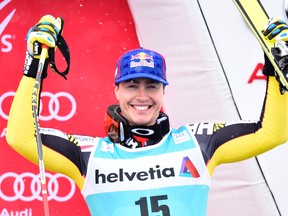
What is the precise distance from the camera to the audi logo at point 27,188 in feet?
10.3

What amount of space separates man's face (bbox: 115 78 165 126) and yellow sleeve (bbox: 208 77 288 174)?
0.27 metres

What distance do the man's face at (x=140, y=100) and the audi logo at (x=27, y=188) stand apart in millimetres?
1175

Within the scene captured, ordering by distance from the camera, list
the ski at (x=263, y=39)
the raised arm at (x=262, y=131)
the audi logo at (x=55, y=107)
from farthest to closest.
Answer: the audi logo at (x=55, y=107)
the raised arm at (x=262, y=131)
the ski at (x=263, y=39)

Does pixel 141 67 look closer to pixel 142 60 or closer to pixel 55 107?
pixel 142 60

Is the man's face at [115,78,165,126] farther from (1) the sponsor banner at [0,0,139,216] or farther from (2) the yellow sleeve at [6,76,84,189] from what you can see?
(1) the sponsor banner at [0,0,139,216]

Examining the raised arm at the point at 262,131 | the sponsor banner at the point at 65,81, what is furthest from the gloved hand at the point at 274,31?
the sponsor banner at the point at 65,81

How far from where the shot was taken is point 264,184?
2844mm

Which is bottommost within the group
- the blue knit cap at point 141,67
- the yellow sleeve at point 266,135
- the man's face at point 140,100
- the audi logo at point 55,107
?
the yellow sleeve at point 266,135

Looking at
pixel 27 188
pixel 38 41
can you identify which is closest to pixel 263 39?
pixel 38 41

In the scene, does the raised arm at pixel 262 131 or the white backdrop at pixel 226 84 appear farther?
the white backdrop at pixel 226 84

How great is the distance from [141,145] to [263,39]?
537mm

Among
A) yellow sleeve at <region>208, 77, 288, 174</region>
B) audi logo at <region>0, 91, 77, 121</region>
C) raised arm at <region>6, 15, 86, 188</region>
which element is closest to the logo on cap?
raised arm at <region>6, 15, 86, 188</region>

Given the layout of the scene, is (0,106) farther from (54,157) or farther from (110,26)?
(54,157)

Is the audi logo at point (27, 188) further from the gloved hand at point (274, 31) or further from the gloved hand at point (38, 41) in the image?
the gloved hand at point (274, 31)
